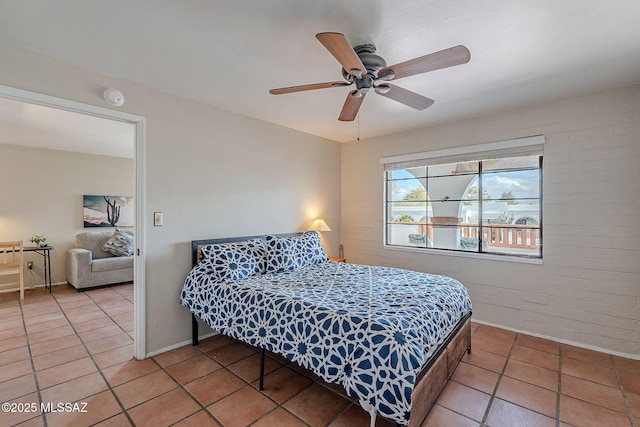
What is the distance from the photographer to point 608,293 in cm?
278

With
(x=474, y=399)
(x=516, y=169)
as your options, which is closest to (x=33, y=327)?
(x=474, y=399)

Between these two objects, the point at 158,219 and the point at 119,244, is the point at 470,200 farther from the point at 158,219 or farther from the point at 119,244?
the point at 119,244

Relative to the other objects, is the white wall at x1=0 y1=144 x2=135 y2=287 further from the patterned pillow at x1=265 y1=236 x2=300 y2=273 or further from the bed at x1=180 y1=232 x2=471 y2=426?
the patterned pillow at x1=265 y1=236 x2=300 y2=273

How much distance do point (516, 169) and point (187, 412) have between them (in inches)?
155

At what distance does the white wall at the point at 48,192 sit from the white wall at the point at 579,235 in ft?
21.3

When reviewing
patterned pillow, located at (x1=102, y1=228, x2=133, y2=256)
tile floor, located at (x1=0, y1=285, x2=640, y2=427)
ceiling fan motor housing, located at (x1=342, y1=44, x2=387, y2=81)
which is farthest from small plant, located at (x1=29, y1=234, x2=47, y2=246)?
ceiling fan motor housing, located at (x1=342, y1=44, x2=387, y2=81)

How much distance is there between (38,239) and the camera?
4.92 m

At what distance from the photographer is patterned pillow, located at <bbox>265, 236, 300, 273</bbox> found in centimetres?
307

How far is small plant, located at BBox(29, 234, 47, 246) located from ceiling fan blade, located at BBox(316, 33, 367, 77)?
5.99 m

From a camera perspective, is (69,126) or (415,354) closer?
(415,354)

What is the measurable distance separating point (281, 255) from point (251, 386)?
126 centimetres

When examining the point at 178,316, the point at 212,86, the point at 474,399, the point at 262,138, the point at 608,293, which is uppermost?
the point at 212,86

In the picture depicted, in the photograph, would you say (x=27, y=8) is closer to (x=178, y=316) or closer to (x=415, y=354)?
(x=178, y=316)

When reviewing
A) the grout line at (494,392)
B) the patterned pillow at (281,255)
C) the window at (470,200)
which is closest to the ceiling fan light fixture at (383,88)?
the patterned pillow at (281,255)
